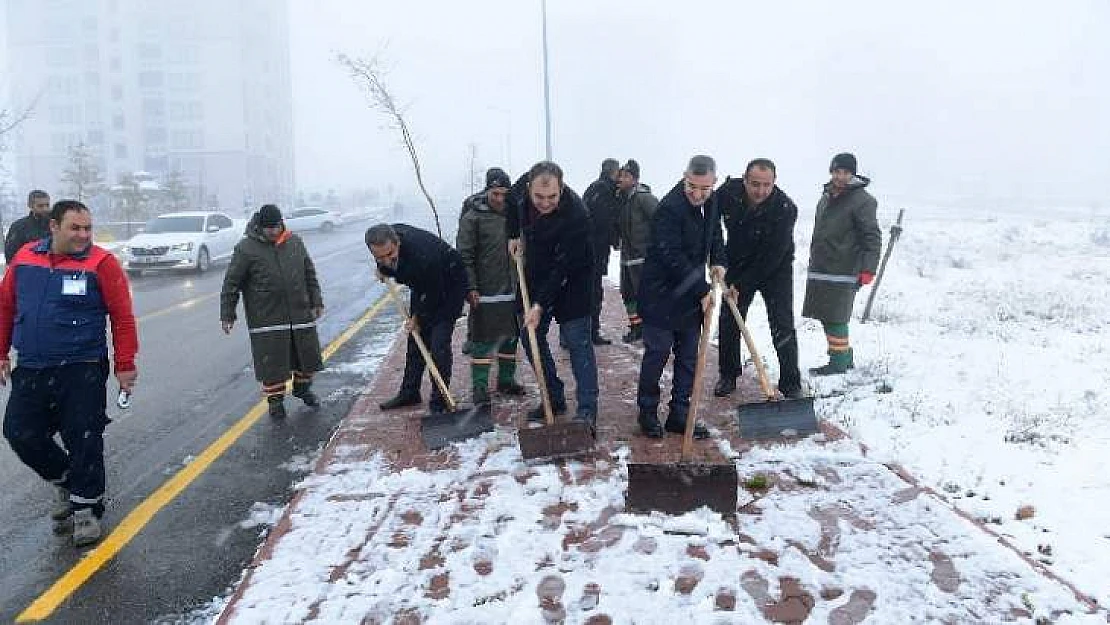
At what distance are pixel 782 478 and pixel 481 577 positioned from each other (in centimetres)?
193

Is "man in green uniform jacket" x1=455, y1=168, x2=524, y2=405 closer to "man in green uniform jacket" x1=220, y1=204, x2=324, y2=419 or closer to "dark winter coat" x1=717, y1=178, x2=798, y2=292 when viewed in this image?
"man in green uniform jacket" x1=220, y1=204, x2=324, y2=419

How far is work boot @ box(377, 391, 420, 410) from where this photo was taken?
6250 millimetres

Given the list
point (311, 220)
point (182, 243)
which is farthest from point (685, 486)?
point (311, 220)

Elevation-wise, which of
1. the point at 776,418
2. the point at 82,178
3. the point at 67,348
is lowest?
the point at 776,418

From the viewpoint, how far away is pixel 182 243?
1788cm

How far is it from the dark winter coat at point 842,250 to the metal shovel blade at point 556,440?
2.93 metres

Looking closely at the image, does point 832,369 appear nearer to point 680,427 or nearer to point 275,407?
point 680,427

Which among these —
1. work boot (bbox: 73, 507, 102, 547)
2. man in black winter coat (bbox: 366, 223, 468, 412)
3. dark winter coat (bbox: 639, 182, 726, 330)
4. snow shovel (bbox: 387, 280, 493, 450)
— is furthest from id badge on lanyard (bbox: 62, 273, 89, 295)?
dark winter coat (bbox: 639, 182, 726, 330)

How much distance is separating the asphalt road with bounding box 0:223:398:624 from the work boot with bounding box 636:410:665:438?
2308 millimetres

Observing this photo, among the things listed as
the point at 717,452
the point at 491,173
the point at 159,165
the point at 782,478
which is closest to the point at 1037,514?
the point at 782,478

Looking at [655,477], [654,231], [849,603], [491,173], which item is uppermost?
[491,173]

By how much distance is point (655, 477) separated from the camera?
4043 millimetres

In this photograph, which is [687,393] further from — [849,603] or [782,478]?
[849,603]

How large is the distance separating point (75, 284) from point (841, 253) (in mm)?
5585
